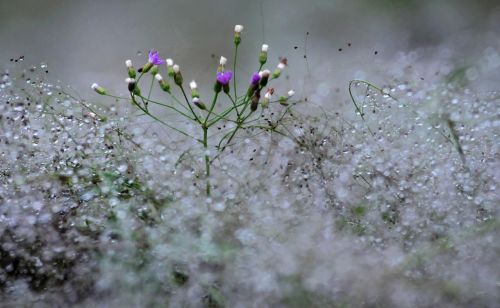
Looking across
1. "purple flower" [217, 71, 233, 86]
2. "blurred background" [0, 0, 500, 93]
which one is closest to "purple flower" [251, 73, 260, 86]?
"purple flower" [217, 71, 233, 86]

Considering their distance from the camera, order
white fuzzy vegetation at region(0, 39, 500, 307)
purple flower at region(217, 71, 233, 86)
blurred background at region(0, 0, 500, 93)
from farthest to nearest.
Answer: blurred background at region(0, 0, 500, 93) → purple flower at region(217, 71, 233, 86) → white fuzzy vegetation at region(0, 39, 500, 307)

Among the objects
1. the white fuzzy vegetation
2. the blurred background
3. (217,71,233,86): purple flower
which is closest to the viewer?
the white fuzzy vegetation

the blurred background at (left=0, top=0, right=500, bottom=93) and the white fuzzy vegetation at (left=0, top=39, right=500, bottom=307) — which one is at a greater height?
the blurred background at (left=0, top=0, right=500, bottom=93)

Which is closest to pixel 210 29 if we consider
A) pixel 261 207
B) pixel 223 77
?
pixel 223 77

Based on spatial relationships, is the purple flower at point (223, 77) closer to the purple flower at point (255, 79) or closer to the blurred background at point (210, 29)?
the purple flower at point (255, 79)

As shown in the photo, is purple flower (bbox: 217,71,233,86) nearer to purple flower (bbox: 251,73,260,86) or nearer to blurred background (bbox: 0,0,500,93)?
purple flower (bbox: 251,73,260,86)

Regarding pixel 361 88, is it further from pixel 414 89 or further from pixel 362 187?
pixel 362 187

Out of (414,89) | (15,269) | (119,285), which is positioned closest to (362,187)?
(414,89)

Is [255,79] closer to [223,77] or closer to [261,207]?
[223,77]
